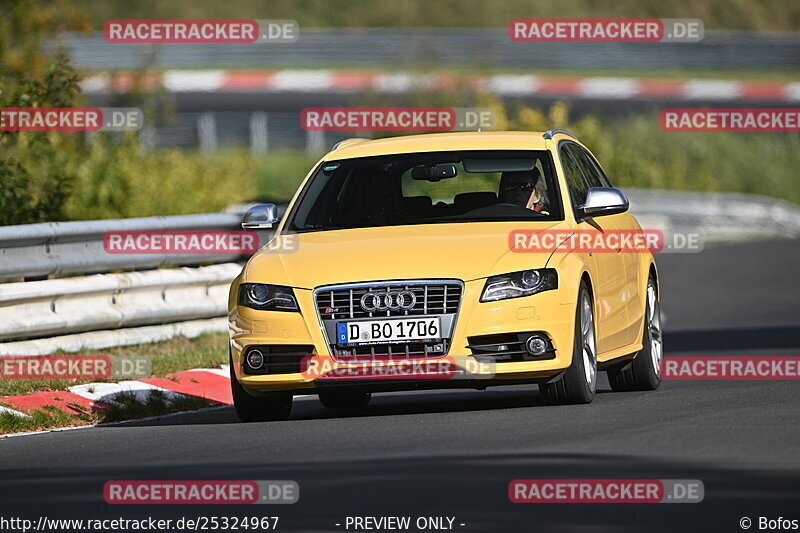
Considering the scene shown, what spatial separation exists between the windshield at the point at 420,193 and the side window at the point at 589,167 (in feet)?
2.76

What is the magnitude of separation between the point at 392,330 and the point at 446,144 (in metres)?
2.10

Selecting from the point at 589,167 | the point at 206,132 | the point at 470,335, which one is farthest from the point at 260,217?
the point at 206,132

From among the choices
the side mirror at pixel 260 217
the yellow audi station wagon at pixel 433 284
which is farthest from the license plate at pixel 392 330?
the side mirror at pixel 260 217

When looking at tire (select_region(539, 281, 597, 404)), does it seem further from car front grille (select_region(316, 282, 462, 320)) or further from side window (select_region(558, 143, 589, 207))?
side window (select_region(558, 143, 589, 207))

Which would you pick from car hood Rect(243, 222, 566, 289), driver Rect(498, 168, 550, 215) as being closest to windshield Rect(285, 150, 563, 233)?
driver Rect(498, 168, 550, 215)

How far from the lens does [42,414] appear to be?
1171 centimetres

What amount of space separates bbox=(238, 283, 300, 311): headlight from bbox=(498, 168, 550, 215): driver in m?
1.84

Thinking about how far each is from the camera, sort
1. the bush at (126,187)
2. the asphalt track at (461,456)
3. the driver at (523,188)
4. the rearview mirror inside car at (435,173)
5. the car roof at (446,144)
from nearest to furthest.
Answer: the asphalt track at (461,456) < the driver at (523,188) < the rearview mirror inside car at (435,173) < the car roof at (446,144) < the bush at (126,187)

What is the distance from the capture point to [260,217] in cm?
1173

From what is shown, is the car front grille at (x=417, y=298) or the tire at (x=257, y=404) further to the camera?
the tire at (x=257, y=404)

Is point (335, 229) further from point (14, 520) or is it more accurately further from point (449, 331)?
point (14, 520)

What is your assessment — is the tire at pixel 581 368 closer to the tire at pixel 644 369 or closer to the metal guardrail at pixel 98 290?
the tire at pixel 644 369

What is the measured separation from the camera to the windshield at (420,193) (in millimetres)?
11648

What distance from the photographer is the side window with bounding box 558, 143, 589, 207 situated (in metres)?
11.9
